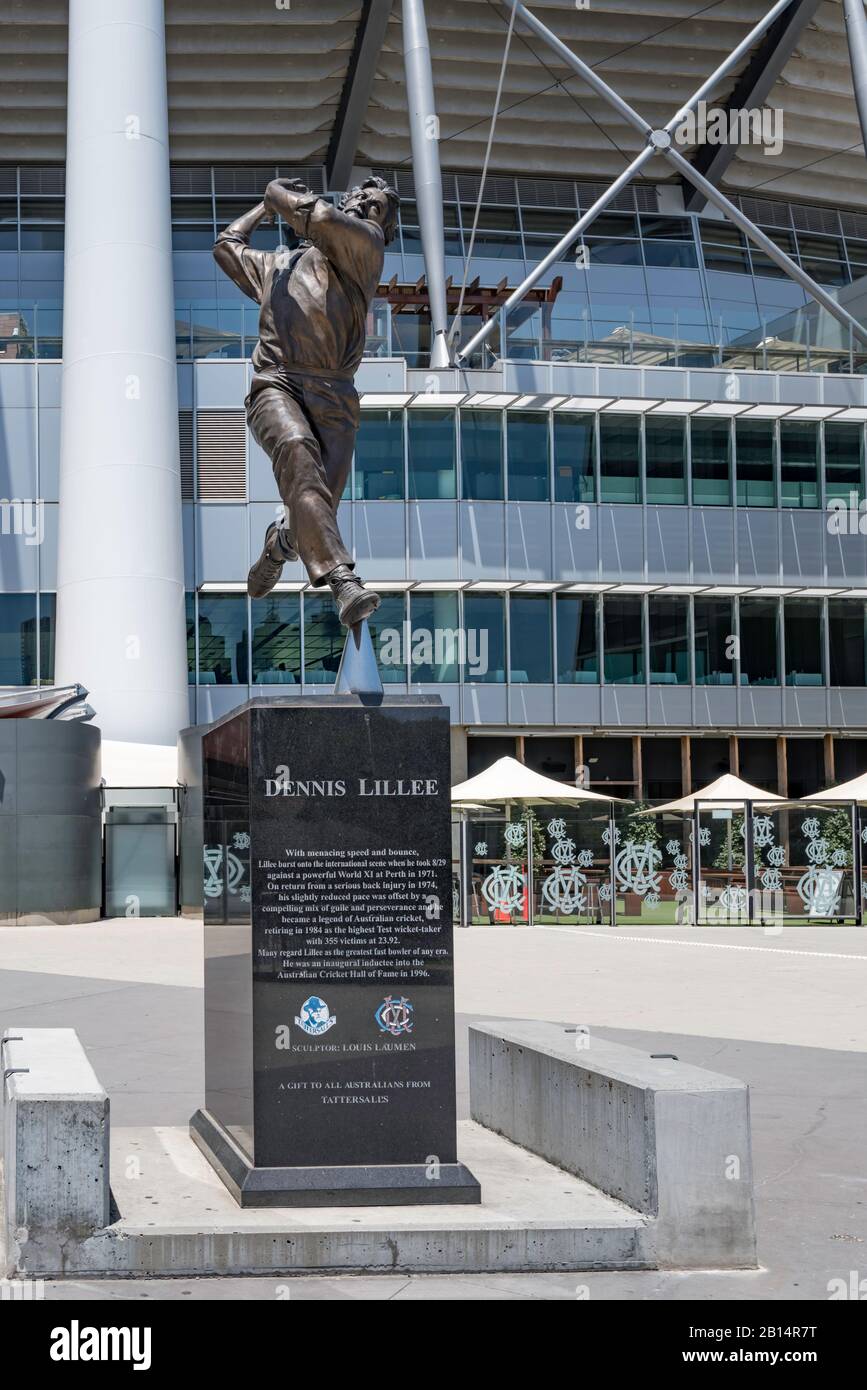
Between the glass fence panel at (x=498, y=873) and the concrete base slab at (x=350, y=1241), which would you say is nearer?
the concrete base slab at (x=350, y=1241)

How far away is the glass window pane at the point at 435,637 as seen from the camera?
1610 inches

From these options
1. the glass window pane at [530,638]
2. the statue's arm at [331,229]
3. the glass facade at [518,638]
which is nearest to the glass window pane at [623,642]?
the glass facade at [518,638]

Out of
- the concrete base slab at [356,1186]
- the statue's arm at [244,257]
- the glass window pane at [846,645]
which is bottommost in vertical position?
the concrete base slab at [356,1186]

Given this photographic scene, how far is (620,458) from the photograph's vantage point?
4181 cm

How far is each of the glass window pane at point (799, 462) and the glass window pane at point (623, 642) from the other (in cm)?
500

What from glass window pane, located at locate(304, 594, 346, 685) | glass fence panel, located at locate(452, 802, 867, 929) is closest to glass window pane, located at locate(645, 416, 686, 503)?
glass window pane, located at locate(304, 594, 346, 685)

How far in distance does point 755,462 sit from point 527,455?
6.05 meters

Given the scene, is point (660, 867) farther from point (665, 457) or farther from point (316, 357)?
point (316, 357)

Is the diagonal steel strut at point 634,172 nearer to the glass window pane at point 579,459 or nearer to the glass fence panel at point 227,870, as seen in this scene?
the glass window pane at point 579,459

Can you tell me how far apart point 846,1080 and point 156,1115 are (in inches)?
171

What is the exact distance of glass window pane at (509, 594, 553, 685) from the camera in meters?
41.2

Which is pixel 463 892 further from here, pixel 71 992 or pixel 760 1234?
pixel 760 1234

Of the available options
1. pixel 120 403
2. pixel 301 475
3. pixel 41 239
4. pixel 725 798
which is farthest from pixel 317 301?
pixel 41 239

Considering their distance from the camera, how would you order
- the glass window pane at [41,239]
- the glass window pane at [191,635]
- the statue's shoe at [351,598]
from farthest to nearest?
the glass window pane at [41,239] < the glass window pane at [191,635] < the statue's shoe at [351,598]
